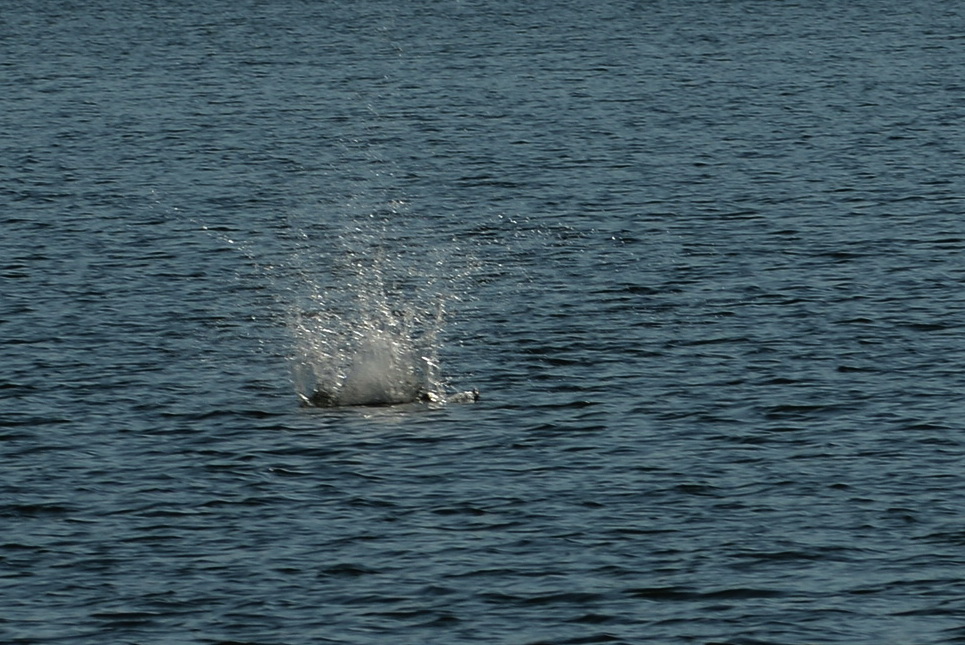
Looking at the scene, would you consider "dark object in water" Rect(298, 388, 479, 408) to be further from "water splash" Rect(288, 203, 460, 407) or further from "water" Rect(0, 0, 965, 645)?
"water" Rect(0, 0, 965, 645)

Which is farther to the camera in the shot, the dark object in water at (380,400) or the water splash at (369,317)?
the water splash at (369,317)

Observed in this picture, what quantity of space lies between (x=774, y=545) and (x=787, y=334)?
1506 centimetres

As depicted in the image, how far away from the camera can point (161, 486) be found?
3600 cm

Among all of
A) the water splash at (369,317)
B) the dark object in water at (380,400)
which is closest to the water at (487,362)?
the water splash at (369,317)

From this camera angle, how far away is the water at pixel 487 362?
30.6 m

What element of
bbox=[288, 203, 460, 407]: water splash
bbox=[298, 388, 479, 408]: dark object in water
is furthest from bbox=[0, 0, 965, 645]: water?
bbox=[298, 388, 479, 408]: dark object in water

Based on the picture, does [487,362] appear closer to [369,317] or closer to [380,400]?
[380,400]

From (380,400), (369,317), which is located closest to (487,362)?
(380,400)

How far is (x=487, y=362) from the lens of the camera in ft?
148

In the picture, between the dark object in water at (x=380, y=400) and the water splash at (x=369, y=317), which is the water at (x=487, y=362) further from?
the dark object in water at (x=380, y=400)

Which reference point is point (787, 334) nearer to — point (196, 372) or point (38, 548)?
point (196, 372)

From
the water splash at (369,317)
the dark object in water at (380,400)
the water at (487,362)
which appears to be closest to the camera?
the water at (487,362)

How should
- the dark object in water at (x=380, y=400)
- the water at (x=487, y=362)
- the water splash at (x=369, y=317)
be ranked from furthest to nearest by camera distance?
the water splash at (x=369, y=317), the dark object in water at (x=380, y=400), the water at (x=487, y=362)

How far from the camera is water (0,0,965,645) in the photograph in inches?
1205
